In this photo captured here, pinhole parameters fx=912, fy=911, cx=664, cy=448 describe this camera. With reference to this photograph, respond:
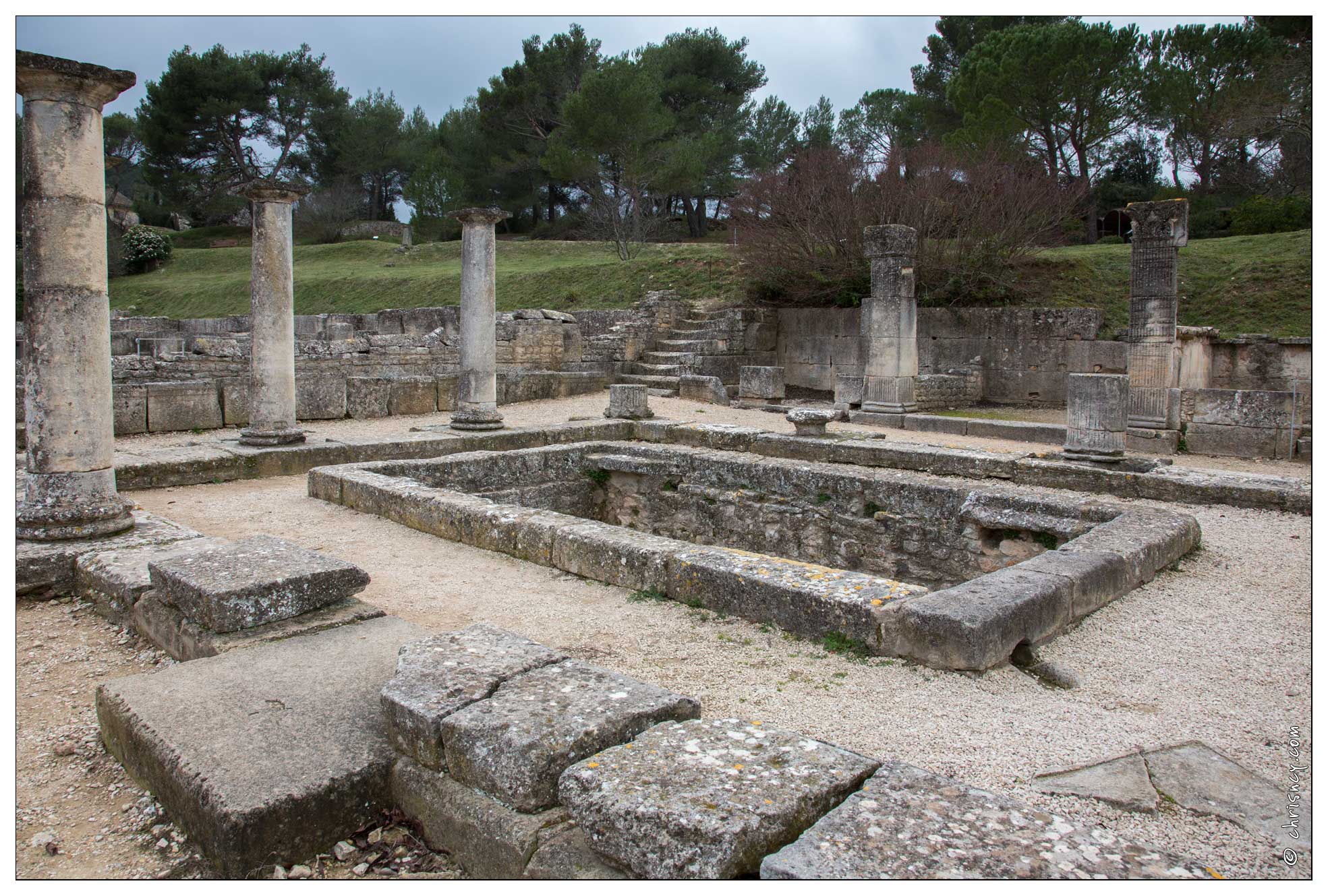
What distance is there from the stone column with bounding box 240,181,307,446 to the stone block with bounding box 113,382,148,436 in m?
1.78

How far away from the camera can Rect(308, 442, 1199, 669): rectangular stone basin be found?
15.2ft

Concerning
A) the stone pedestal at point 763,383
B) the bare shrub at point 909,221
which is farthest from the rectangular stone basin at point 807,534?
the bare shrub at point 909,221

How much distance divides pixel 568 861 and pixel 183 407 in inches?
420

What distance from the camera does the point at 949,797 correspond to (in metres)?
2.55

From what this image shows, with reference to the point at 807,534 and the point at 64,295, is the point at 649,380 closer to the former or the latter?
the point at 807,534

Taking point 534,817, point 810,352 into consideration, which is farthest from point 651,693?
point 810,352

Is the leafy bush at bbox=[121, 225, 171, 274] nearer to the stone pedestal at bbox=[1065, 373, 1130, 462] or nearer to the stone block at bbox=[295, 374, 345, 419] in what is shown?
the stone block at bbox=[295, 374, 345, 419]

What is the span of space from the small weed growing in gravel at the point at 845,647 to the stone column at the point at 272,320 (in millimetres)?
7433

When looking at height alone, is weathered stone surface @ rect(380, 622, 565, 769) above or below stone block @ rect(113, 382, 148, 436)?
below

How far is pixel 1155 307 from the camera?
Answer: 1251 centimetres

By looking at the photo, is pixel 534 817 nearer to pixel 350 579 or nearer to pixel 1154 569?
pixel 350 579

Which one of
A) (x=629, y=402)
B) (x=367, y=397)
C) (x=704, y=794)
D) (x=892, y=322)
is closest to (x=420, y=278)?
(x=367, y=397)

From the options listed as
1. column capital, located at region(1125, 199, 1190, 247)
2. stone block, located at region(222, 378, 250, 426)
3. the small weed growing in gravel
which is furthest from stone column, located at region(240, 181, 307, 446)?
column capital, located at region(1125, 199, 1190, 247)

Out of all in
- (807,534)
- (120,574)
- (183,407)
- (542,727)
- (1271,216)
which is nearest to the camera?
(542,727)
